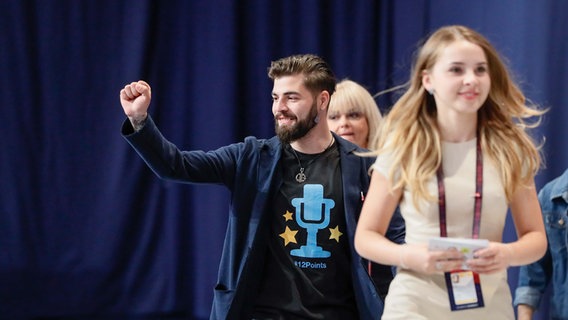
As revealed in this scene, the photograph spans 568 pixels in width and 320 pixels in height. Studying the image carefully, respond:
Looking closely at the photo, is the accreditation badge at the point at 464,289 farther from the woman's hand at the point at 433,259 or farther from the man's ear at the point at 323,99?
the man's ear at the point at 323,99

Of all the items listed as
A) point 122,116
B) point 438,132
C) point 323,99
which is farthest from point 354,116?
point 122,116

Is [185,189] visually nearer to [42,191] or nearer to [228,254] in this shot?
[42,191]

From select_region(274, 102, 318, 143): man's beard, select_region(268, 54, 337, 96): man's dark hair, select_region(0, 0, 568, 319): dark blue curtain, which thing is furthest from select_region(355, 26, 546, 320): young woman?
select_region(0, 0, 568, 319): dark blue curtain

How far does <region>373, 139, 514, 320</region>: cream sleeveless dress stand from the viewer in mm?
1901

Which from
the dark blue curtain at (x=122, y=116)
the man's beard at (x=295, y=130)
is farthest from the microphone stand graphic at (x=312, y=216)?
the dark blue curtain at (x=122, y=116)

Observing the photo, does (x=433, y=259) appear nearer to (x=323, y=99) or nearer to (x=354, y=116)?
(x=323, y=99)

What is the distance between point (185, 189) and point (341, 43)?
1535 mm

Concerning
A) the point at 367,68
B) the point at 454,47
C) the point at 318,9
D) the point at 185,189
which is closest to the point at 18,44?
the point at 185,189

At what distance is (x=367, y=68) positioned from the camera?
4.89 meters

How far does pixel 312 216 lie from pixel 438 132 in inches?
32.1

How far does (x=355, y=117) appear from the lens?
12.3 ft

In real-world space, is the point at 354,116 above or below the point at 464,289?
above

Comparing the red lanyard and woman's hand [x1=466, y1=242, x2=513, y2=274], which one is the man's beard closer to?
the red lanyard

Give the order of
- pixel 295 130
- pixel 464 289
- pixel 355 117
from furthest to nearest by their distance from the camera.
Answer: pixel 355 117
pixel 295 130
pixel 464 289
